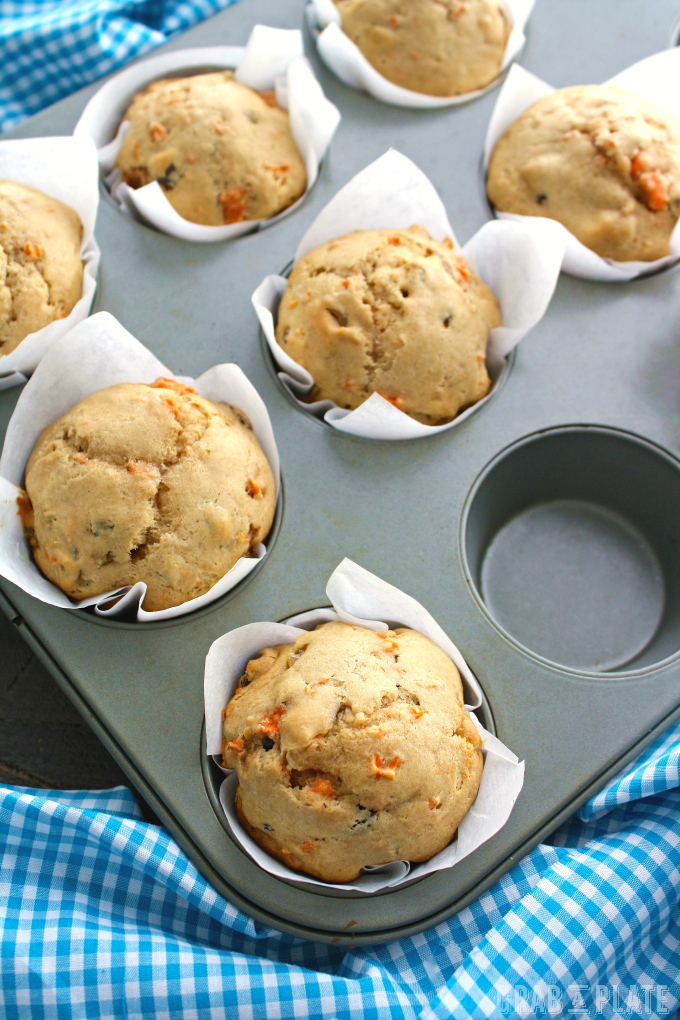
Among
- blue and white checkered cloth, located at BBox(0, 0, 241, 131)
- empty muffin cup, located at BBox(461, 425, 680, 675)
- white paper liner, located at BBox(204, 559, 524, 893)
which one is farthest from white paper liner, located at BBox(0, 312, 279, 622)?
blue and white checkered cloth, located at BBox(0, 0, 241, 131)

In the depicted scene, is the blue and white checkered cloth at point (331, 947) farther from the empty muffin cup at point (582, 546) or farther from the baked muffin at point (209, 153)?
the baked muffin at point (209, 153)

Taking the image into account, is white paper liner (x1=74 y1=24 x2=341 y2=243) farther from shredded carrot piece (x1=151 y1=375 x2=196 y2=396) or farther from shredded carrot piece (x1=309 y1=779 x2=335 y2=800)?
shredded carrot piece (x1=309 y1=779 x2=335 y2=800)

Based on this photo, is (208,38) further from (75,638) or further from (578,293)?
(75,638)

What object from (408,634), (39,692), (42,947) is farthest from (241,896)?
(39,692)

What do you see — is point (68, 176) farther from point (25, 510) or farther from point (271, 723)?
point (271, 723)

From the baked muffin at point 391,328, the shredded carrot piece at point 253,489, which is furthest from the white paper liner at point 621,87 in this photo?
the shredded carrot piece at point 253,489
